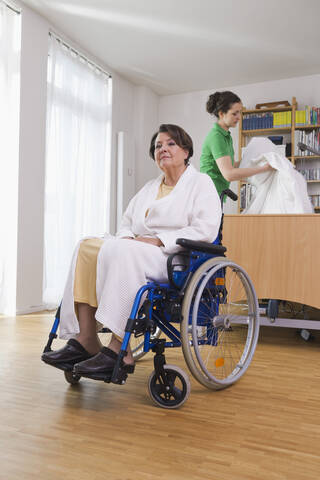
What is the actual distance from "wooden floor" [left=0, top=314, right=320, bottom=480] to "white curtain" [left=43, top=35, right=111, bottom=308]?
2254 millimetres

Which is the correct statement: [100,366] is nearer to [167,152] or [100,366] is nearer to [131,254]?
[131,254]

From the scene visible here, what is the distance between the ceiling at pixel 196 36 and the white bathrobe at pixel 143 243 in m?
2.62

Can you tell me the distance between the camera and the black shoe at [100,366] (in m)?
1.37

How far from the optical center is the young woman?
2.50 meters

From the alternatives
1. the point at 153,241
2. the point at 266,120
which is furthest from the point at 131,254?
the point at 266,120

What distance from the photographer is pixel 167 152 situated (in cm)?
181

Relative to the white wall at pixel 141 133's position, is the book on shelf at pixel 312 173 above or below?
below

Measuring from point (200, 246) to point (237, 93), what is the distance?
4.62 meters

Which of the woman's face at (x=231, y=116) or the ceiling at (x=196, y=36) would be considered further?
the ceiling at (x=196, y=36)

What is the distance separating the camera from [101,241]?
63.4 inches

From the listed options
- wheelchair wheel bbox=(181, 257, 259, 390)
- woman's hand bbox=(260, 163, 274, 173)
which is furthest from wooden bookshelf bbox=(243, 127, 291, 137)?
wheelchair wheel bbox=(181, 257, 259, 390)

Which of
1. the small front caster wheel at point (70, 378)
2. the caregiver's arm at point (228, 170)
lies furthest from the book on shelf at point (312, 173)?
the small front caster wheel at point (70, 378)

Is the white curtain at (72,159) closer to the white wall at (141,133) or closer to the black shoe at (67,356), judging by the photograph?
the white wall at (141,133)

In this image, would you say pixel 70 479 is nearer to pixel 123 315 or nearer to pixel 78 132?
pixel 123 315
